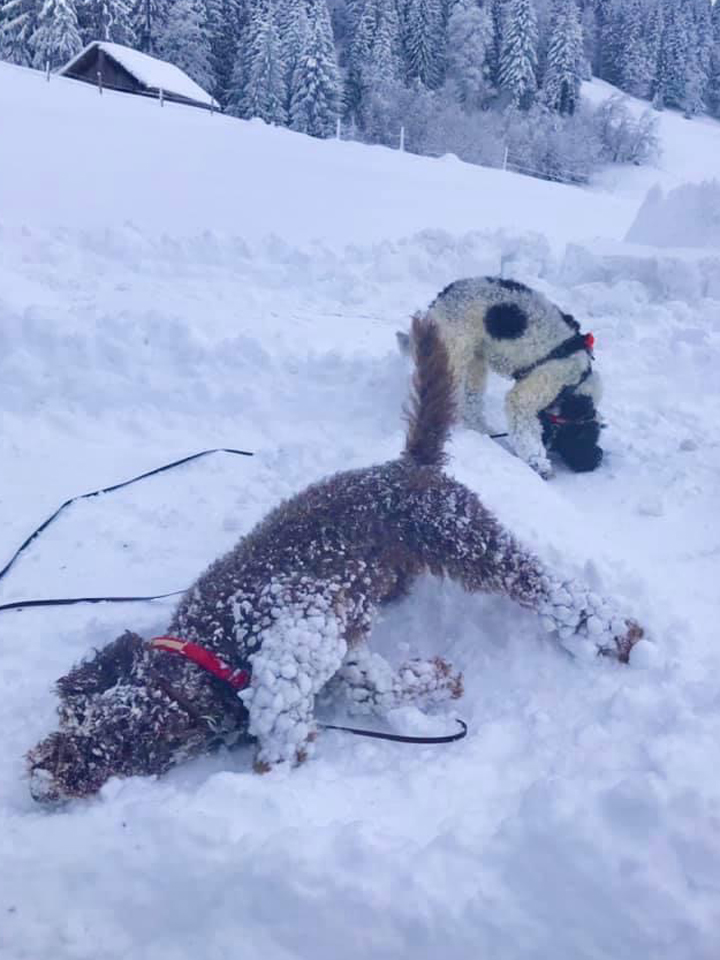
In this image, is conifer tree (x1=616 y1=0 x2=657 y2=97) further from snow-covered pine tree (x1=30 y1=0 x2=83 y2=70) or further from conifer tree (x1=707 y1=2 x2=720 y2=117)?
snow-covered pine tree (x1=30 y1=0 x2=83 y2=70)

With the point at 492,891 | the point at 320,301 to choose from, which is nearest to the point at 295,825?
the point at 492,891

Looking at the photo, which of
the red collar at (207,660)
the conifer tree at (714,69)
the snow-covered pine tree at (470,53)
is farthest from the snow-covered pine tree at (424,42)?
the red collar at (207,660)

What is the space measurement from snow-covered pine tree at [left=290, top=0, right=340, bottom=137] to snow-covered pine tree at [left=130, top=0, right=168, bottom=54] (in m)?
7.73

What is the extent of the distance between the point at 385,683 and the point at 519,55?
28.6 meters

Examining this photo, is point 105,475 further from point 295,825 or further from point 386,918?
point 386,918

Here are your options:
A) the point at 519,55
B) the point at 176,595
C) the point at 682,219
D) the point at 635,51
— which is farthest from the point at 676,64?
the point at 176,595

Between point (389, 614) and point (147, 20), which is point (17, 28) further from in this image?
point (389, 614)

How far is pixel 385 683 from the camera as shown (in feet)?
8.91

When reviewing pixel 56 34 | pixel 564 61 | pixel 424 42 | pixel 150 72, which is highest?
pixel 424 42

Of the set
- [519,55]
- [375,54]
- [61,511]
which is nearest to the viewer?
[61,511]

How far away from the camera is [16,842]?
199cm

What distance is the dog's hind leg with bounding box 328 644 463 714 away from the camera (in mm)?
2707

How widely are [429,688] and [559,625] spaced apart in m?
0.57

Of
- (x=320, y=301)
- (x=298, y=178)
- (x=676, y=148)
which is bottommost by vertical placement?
(x=320, y=301)
